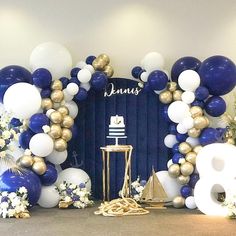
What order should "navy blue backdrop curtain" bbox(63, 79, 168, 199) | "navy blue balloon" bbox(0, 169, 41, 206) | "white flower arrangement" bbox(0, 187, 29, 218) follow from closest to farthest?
"white flower arrangement" bbox(0, 187, 29, 218) < "navy blue balloon" bbox(0, 169, 41, 206) < "navy blue backdrop curtain" bbox(63, 79, 168, 199)

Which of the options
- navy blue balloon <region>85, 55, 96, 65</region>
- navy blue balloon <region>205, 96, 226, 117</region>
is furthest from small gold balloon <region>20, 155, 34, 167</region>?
navy blue balloon <region>205, 96, 226, 117</region>

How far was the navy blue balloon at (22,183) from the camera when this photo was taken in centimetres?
518

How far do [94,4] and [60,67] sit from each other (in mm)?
1143

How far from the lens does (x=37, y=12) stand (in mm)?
6398

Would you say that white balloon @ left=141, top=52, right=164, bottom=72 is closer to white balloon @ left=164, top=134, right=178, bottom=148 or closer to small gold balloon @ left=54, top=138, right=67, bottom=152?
white balloon @ left=164, top=134, right=178, bottom=148

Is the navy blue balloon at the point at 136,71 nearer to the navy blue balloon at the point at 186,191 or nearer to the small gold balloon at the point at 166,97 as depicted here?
the small gold balloon at the point at 166,97

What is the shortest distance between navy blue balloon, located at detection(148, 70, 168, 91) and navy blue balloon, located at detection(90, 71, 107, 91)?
0.61 m

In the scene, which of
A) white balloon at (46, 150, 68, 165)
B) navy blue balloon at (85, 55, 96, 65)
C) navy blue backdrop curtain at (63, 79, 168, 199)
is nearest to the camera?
white balloon at (46, 150, 68, 165)

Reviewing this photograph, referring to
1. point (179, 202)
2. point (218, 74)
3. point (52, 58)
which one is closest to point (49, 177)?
point (52, 58)

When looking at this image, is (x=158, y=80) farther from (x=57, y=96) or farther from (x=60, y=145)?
(x=60, y=145)

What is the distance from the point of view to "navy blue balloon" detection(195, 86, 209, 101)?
5730 millimetres

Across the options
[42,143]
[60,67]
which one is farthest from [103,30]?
[42,143]

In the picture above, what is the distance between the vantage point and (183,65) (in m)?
6.00

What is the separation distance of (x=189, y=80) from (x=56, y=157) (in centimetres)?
199
